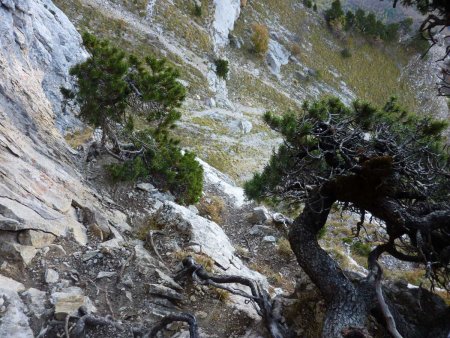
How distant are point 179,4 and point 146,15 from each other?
21.6 feet

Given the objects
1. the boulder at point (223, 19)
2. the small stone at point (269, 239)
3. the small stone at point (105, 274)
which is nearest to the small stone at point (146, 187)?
the small stone at point (269, 239)

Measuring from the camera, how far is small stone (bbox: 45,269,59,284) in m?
6.39

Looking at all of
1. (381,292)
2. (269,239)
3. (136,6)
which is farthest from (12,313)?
(136,6)

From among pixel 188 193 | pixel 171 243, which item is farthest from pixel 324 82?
pixel 171 243

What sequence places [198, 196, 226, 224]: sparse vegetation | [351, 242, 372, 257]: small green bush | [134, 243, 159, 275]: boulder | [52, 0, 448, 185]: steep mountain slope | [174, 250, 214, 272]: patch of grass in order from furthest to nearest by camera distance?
[52, 0, 448, 185]: steep mountain slope
[351, 242, 372, 257]: small green bush
[198, 196, 226, 224]: sparse vegetation
[174, 250, 214, 272]: patch of grass
[134, 243, 159, 275]: boulder

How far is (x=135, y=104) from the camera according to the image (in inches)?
475

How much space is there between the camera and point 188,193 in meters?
13.3

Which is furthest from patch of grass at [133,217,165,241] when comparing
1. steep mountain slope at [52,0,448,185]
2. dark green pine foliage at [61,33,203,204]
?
steep mountain slope at [52,0,448,185]

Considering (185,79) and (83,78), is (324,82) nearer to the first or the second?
(185,79)

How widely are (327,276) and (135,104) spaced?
8.06 metres

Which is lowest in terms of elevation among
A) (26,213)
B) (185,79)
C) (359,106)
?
(185,79)

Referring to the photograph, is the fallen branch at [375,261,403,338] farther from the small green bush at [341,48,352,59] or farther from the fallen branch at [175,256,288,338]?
the small green bush at [341,48,352,59]

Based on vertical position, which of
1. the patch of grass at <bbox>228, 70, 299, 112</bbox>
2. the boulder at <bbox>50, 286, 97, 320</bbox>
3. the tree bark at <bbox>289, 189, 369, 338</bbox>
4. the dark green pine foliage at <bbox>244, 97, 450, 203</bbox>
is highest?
the dark green pine foliage at <bbox>244, 97, 450, 203</bbox>

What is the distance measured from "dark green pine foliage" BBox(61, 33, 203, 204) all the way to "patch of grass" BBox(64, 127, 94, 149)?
992 millimetres
